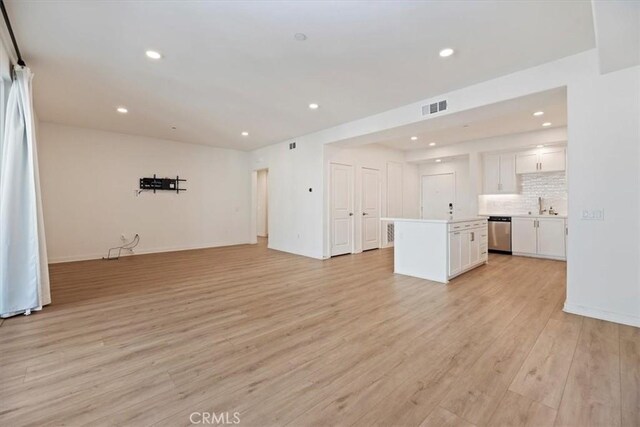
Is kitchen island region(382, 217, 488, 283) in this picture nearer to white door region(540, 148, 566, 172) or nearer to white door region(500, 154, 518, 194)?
white door region(500, 154, 518, 194)

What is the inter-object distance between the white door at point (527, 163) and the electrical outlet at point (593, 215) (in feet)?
14.0

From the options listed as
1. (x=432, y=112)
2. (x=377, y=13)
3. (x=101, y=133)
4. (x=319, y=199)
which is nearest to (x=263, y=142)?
(x=319, y=199)

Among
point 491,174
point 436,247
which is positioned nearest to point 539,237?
point 491,174

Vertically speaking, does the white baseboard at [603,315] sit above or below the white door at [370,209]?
below

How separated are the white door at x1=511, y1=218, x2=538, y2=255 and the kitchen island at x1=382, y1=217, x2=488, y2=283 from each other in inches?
84.9

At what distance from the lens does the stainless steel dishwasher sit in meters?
6.66

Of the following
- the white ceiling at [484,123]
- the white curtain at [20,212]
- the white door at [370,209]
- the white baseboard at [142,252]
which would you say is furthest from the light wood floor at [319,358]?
the white door at [370,209]

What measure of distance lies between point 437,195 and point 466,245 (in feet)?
13.7

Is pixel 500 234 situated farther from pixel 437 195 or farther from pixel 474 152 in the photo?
pixel 437 195

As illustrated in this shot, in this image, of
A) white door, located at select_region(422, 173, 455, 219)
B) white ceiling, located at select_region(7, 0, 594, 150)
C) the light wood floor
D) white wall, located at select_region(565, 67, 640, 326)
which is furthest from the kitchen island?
white door, located at select_region(422, 173, 455, 219)

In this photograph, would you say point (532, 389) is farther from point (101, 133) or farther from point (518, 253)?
point (101, 133)

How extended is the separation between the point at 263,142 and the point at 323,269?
408cm

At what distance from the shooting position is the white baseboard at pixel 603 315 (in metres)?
2.74

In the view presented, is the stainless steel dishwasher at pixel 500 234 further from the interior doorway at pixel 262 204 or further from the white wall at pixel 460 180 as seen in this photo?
the interior doorway at pixel 262 204
